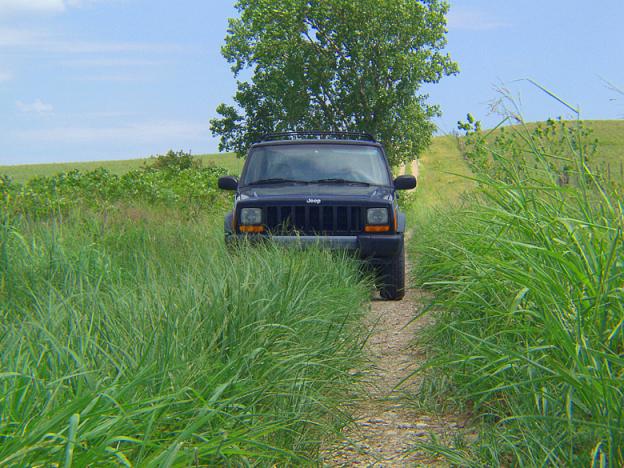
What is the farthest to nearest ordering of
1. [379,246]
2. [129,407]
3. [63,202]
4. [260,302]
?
[63,202]
[379,246]
[260,302]
[129,407]

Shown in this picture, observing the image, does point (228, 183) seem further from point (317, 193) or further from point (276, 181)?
point (317, 193)

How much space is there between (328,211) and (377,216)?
0.54 metres

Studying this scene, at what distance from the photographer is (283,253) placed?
662 cm

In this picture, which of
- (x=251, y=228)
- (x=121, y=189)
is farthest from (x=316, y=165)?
(x=121, y=189)

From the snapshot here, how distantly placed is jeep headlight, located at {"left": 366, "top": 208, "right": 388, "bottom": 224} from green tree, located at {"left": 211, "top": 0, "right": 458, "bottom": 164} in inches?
878

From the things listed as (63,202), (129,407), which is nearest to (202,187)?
(63,202)

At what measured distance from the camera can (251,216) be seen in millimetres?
7777

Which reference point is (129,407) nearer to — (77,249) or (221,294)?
(221,294)

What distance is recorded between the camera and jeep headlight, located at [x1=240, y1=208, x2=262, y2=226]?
7.77 m

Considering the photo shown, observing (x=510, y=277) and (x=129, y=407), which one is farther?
(x=510, y=277)

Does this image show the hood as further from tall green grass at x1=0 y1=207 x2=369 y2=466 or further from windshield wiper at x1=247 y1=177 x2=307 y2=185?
tall green grass at x1=0 y1=207 x2=369 y2=466

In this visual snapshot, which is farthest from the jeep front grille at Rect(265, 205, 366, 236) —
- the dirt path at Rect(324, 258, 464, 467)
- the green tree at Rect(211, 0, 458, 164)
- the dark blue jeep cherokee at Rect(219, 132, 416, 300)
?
the green tree at Rect(211, 0, 458, 164)

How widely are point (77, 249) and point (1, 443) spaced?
4258mm

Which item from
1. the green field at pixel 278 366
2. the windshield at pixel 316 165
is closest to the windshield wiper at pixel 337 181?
the windshield at pixel 316 165
